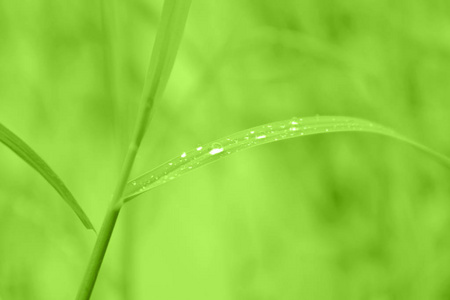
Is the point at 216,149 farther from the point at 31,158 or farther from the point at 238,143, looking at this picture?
the point at 31,158

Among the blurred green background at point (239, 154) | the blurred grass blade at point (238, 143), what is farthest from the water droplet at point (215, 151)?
the blurred green background at point (239, 154)

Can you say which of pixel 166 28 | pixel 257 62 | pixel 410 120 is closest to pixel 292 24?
pixel 257 62

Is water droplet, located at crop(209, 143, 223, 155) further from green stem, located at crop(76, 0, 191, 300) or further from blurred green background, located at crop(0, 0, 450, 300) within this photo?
blurred green background, located at crop(0, 0, 450, 300)

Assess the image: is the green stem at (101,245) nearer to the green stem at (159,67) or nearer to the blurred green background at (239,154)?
the green stem at (159,67)

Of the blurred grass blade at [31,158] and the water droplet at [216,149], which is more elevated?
the blurred grass blade at [31,158]

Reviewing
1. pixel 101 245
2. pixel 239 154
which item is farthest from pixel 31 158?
pixel 239 154

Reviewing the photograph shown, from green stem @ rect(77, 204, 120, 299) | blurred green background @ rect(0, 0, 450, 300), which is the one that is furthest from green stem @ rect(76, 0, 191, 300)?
blurred green background @ rect(0, 0, 450, 300)

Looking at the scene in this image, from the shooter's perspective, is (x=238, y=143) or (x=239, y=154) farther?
(x=239, y=154)
